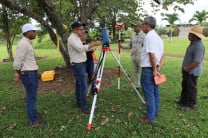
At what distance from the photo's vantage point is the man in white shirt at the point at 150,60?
180 inches

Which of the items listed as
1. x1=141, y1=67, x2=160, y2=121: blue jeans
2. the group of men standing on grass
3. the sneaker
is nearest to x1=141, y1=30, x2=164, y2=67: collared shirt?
the group of men standing on grass

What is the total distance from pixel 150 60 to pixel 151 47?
0.74 feet

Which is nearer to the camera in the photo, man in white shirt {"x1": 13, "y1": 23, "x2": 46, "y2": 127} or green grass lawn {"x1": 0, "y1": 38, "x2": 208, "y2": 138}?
man in white shirt {"x1": 13, "y1": 23, "x2": 46, "y2": 127}

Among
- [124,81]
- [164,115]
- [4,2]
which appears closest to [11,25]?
[4,2]

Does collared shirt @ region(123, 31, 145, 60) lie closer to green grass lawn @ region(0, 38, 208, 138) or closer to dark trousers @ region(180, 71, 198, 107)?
green grass lawn @ region(0, 38, 208, 138)

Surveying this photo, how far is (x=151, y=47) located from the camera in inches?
179

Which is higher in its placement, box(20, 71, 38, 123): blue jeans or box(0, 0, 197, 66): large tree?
box(0, 0, 197, 66): large tree

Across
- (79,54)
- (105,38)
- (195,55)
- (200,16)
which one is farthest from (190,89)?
(200,16)

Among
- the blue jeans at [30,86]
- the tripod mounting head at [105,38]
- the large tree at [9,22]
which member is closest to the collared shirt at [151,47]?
the tripod mounting head at [105,38]

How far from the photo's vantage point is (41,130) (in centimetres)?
489

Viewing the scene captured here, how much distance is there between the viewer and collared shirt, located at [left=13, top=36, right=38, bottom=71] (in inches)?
178

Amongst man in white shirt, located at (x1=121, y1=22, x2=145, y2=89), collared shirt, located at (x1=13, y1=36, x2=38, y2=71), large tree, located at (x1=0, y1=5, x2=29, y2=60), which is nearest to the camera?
collared shirt, located at (x1=13, y1=36, x2=38, y2=71)

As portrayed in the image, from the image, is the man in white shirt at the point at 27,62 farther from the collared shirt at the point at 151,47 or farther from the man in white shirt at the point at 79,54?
the collared shirt at the point at 151,47

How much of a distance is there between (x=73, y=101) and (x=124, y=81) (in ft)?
6.96
